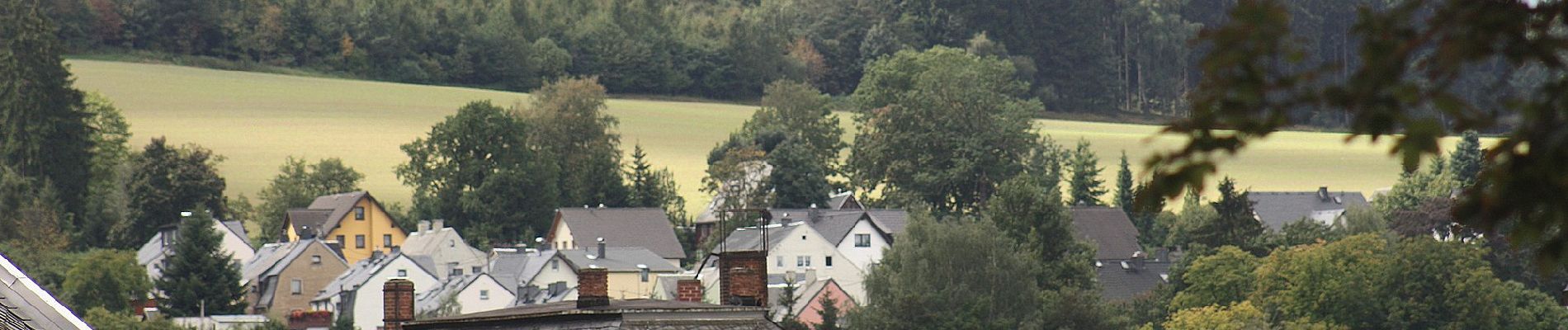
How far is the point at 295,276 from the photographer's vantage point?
4341 inches

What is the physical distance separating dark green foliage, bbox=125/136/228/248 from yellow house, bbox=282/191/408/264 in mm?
4571

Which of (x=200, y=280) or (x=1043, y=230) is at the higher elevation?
(x=1043, y=230)

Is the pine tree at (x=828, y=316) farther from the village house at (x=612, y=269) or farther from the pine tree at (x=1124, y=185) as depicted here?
the pine tree at (x=1124, y=185)

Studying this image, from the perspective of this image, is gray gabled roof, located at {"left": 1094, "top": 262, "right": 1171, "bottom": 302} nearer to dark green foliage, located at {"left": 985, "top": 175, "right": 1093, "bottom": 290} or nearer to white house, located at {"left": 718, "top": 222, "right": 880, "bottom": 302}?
white house, located at {"left": 718, "top": 222, "right": 880, "bottom": 302}

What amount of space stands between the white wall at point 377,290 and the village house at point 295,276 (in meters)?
4.15

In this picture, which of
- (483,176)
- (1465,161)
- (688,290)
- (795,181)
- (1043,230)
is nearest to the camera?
(688,290)

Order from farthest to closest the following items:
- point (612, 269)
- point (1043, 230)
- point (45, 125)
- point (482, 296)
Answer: point (45, 125)
point (612, 269)
point (482, 296)
point (1043, 230)

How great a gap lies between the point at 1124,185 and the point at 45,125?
5555cm

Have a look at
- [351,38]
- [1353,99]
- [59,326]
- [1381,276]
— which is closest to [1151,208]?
[1353,99]

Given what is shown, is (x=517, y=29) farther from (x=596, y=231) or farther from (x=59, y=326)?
(x=59, y=326)

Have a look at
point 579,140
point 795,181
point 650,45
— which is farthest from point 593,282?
point 650,45

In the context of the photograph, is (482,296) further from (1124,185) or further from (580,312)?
(580,312)

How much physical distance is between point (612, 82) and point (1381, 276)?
113 metres

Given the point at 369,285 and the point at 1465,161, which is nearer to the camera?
the point at 369,285
